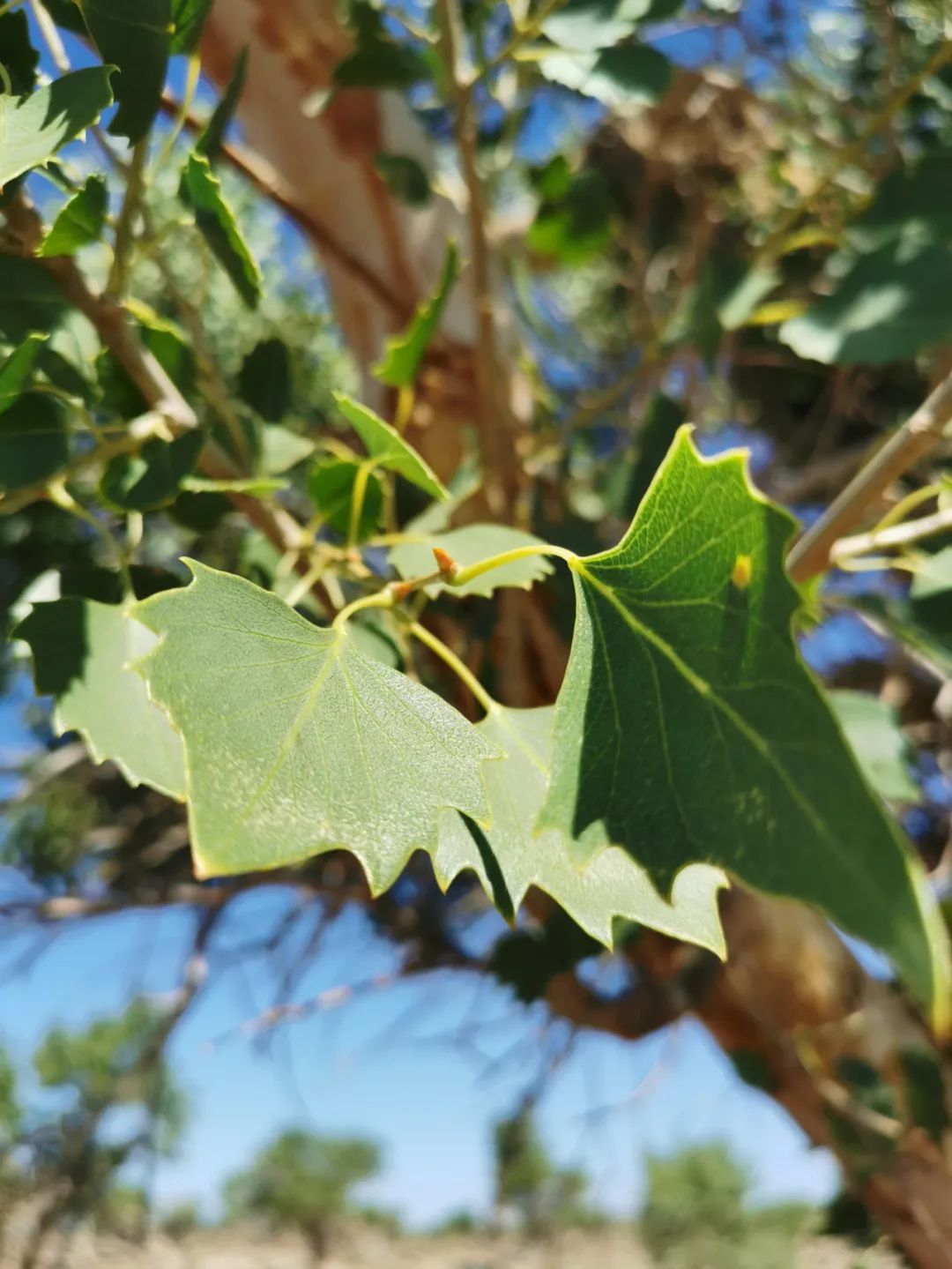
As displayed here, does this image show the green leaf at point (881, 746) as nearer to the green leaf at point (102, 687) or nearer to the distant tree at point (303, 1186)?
the green leaf at point (102, 687)

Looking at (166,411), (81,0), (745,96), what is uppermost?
(745,96)

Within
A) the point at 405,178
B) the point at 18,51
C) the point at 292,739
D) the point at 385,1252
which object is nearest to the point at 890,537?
the point at 292,739

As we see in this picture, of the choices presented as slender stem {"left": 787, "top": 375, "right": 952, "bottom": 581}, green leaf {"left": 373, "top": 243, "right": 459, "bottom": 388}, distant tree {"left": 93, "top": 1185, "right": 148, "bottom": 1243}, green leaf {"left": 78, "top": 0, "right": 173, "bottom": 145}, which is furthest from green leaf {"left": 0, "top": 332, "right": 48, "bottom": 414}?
distant tree {"left": 93, "top": 1185, "right": 148, "bottom": 1243}

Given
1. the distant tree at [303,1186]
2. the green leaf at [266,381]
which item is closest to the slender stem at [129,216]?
the green leaf at [266,381]

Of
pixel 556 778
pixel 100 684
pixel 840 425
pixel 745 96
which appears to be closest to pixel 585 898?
pixel 556 778

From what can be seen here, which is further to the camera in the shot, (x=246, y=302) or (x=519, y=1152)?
(x=519, y=1152)

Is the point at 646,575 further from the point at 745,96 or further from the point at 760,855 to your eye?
the point at 745,96

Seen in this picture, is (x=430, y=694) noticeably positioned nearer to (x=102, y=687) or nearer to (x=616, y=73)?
(x=102, y=687)
